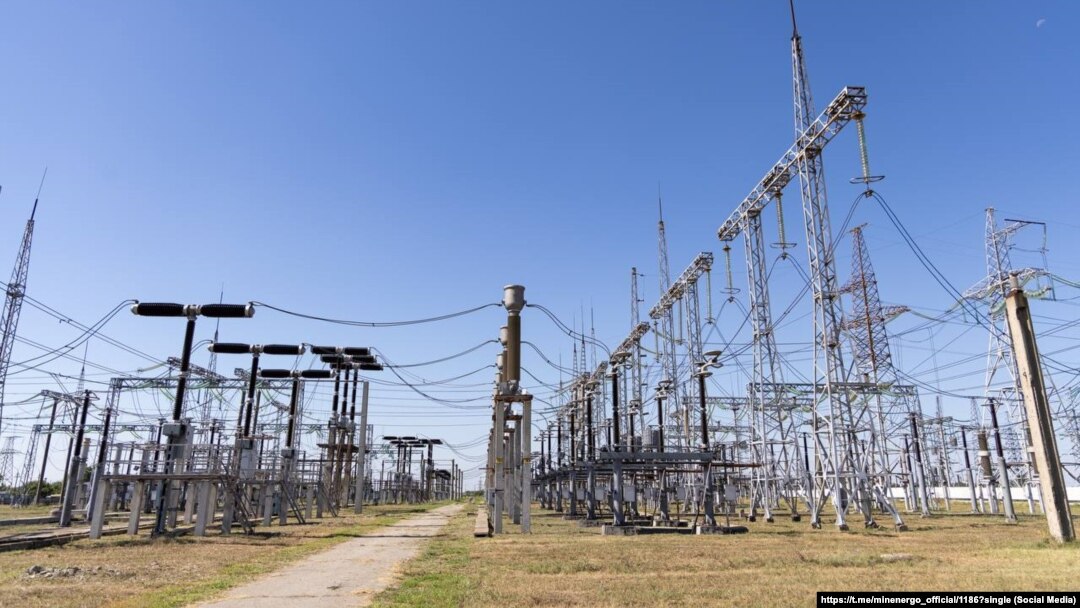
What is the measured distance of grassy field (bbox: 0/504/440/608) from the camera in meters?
10.5

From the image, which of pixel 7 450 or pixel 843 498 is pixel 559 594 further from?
pixel 7 450

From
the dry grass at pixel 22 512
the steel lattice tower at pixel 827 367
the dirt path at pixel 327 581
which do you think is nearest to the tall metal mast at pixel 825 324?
the steel lattice tower at pixel 827 367

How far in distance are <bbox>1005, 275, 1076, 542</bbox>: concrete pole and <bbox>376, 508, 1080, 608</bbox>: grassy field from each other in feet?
2.66

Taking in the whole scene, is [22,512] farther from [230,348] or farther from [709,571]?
[709,571]

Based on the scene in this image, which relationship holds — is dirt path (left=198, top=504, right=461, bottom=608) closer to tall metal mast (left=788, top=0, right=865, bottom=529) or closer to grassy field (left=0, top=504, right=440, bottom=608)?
grassy field (left=0, top=504, right=440, bottom=608)

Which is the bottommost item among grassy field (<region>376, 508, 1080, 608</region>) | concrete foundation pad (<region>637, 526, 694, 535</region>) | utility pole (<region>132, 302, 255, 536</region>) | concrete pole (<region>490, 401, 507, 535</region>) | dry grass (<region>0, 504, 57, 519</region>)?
dry grass (<region>0, 504, 57, 519</region>)

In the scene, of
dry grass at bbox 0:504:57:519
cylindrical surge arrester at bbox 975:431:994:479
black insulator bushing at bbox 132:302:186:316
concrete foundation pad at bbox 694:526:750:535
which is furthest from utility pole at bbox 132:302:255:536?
cylindrical surge arrester at bbox 975:431:994:479

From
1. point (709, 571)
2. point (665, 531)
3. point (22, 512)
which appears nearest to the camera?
point (709, 571)

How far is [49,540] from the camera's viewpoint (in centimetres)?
2158

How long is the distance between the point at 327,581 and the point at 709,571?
284 inches

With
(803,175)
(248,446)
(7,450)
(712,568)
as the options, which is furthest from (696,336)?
(7,450)

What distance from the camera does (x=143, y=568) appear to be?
14312 millimetres

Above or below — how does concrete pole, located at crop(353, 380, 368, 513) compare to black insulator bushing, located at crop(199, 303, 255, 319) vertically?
below

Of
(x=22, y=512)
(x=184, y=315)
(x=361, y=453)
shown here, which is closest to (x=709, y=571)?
Answer: (x=184, y=315)
